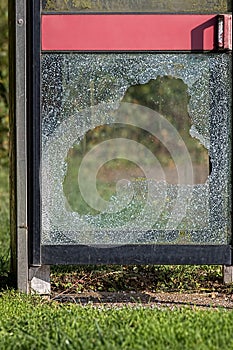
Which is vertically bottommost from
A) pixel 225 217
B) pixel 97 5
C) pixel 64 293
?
pixel 64 293

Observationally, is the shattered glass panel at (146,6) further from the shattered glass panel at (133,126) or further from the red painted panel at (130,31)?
the shattered glass panel at (133,126)

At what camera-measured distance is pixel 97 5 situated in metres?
4.55

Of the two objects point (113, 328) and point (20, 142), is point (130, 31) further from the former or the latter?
point (113, 328)

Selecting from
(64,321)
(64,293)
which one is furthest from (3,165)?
(64,321)

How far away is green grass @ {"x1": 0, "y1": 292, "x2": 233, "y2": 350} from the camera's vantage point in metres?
3.32

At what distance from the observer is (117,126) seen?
4902 mm

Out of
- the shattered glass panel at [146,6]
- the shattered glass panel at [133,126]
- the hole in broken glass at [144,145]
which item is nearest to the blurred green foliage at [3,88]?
the hole in broken glass at [144,145]

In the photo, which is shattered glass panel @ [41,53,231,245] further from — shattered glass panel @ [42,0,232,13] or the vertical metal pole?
shattered glass panel @ [42,0,232,13]

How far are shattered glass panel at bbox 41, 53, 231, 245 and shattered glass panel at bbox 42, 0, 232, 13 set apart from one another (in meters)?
0.23

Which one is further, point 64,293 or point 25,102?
point 64,293

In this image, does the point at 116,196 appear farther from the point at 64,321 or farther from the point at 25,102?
the point at 64,321

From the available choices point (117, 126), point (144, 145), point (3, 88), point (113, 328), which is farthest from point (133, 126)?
point (3, 88)

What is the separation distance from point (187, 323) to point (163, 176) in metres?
1.37

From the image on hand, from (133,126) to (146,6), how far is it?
27.0 inches
